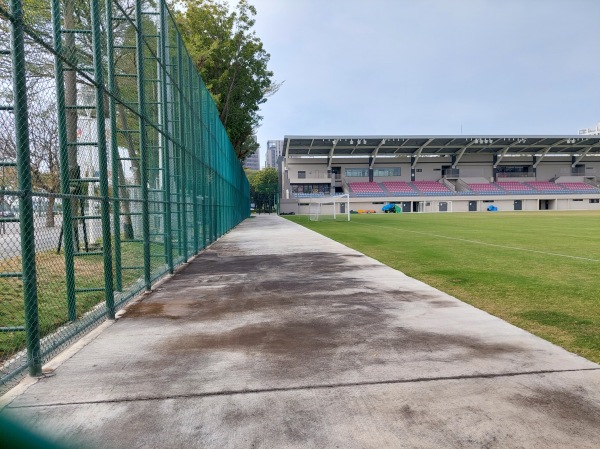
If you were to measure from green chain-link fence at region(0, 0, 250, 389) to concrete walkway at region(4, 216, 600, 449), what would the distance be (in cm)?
71

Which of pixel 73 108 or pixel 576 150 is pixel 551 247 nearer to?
pixel 73 108

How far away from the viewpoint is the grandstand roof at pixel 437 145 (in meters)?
66.9

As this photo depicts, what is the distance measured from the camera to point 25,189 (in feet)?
11.8

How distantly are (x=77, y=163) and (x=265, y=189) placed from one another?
102 m

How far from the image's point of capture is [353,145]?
6894 centimetres

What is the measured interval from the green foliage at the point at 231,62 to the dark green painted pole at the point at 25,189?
2525 cm

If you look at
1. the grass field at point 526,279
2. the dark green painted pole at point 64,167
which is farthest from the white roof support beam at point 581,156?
the dark green painted pole at point 64,167

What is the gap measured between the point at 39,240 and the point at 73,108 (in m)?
2.32

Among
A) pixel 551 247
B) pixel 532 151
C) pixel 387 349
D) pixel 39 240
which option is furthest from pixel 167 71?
pixel 532 151

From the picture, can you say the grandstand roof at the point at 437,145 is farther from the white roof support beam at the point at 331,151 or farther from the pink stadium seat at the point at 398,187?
the pink stadium seat at the point at 398,187

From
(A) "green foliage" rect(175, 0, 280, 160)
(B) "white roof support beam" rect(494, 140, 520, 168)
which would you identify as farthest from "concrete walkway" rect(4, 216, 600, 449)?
(B) "white roof support beam" rect(494, 140, 520, 168)

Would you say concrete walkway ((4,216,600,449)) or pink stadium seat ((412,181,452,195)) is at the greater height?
pink stadium seat ((412,181,452,195))

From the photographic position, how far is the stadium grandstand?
69812 mm

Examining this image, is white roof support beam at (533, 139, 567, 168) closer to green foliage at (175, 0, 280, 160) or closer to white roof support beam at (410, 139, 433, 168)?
white roof support beam at (410, 139, 433, 168)
